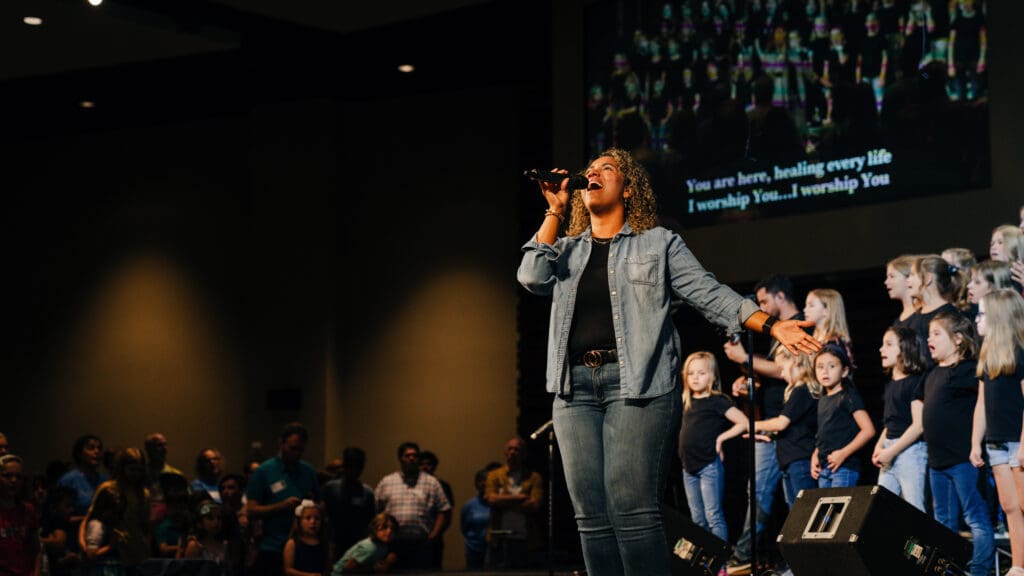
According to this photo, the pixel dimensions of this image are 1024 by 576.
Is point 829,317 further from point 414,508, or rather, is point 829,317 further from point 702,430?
point 414,508

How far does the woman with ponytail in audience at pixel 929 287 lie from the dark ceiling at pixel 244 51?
467 cm

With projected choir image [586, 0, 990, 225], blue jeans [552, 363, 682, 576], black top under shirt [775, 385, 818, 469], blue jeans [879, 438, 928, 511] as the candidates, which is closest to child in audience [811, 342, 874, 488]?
black top under shirt [775, 385, 818, 469]

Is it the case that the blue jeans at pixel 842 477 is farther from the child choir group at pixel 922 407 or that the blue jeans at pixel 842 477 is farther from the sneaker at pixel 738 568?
the sneaker at pixel 738 568

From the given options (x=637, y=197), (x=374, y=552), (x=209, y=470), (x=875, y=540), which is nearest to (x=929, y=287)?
(x=875, y=540)

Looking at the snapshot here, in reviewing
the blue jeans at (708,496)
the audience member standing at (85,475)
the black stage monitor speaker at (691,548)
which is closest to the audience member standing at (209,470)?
the audience member standing at (85,475)

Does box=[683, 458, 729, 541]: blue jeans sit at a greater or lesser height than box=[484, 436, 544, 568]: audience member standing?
greater

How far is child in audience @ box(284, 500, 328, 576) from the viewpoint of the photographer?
788cm

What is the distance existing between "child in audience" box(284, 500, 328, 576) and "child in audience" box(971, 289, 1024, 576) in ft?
12.8

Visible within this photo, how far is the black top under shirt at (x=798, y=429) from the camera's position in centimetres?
672

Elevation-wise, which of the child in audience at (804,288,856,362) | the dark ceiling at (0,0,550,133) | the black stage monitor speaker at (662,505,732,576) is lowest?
the black stage monitor speaker at (662,505,732,576)

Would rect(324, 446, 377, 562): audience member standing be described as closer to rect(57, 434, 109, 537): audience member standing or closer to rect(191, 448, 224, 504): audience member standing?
rect(191, 448, 224, 504): audience member standing

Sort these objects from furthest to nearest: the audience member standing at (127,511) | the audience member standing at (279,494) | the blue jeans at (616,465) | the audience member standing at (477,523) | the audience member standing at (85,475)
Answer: the audience member standing at (477,523) < the audience member standing at (85,475) < the audience member standing at (279,494) < the audience member standing at (127,511) < the blue jeans at (616,465)

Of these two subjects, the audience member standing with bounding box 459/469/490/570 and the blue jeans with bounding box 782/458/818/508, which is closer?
the blue jeans with bounding box 782/458/818/508

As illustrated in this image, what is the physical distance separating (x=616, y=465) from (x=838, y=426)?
3404mm
